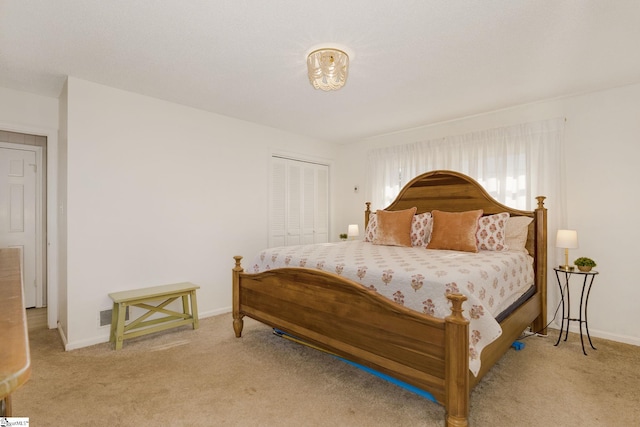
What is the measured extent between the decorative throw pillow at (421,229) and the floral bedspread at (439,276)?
53cm

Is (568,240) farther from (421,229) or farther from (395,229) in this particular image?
(395,229)

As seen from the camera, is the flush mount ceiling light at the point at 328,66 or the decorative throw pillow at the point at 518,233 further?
the decorative throw pillow at the point at 518,233

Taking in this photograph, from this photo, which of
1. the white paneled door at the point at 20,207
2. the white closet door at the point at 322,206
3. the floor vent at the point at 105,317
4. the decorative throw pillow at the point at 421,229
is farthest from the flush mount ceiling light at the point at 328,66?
the white paneled door at the point at 20,207

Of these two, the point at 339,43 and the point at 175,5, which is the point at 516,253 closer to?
the point at 339,43

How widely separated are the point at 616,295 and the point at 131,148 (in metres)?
4.93

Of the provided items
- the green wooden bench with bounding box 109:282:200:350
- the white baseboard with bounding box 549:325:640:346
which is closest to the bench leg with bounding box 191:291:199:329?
the green wooden bench with bounding box 109:282:200:350

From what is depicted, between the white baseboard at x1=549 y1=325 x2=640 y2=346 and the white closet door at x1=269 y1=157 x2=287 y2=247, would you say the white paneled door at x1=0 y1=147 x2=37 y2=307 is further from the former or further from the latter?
the white baseboard at x1=549 y1=325 x2=640 y2=346

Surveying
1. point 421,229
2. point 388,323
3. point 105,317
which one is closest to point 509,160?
point 421,229

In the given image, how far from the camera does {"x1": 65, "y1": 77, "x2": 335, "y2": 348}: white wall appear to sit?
9.72 feet

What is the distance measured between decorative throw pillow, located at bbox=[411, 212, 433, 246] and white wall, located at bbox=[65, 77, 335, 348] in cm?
196

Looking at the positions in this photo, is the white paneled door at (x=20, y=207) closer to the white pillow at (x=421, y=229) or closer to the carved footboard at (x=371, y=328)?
the carved footboard at (x=371, y=328)

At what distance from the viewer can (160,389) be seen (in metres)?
2.20

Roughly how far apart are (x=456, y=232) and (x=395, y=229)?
679 mm

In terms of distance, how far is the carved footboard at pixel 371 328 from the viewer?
1663 mm
